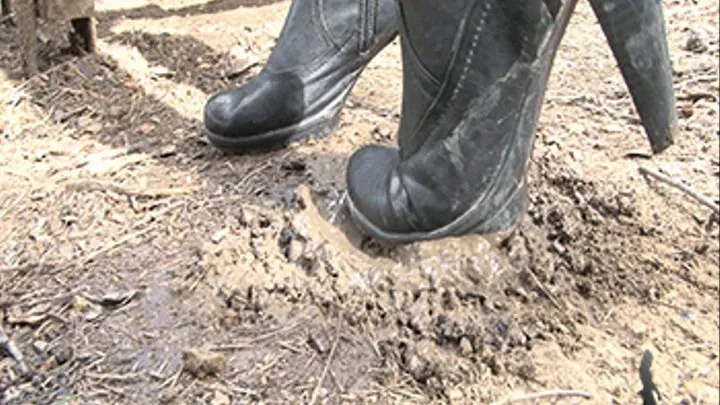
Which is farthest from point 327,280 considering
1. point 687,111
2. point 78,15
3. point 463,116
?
point 78,15

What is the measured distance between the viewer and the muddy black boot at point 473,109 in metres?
1.39

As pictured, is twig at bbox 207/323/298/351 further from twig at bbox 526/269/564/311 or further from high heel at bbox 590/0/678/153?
high heel at bbox 590/0/678/153

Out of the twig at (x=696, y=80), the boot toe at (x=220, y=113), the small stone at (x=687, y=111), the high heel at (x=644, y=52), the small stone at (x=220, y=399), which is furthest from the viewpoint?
the twig at (x=696, y=80)

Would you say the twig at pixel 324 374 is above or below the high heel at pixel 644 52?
below

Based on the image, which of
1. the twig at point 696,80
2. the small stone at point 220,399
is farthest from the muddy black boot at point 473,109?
the twig at point 696,80

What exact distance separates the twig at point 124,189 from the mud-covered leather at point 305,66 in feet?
0.64

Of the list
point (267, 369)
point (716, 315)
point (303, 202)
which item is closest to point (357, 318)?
point (267, 369)

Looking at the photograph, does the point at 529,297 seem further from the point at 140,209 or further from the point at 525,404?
the point at 140,209

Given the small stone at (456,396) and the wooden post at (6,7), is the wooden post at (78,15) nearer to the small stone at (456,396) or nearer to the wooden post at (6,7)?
the wooden post at (6,7)

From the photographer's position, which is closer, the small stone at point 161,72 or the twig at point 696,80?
the twig at point 696,80

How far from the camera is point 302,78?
218 cm

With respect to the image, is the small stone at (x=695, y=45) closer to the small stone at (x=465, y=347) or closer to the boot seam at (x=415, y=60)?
the boot seam at (x=415, y=60)

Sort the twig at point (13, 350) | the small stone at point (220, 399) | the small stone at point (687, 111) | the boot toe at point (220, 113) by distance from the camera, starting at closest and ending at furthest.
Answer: the small stone at point (220, 399) → the twig at point (13, 350) → the boot toe at point (220, 113) → the small stone at point (687, 111)

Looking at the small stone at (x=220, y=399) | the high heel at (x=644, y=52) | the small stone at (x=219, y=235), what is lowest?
the small stone at (x=220, y=399)
